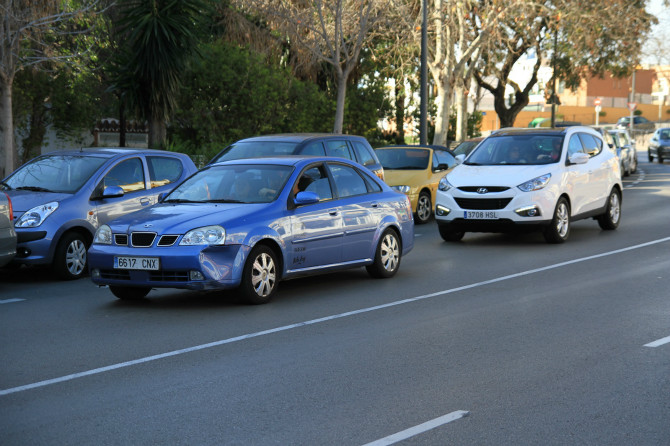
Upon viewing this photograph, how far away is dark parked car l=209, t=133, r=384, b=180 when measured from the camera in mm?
15094

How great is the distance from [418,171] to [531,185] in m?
5.77

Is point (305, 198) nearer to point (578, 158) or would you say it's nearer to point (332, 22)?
point (578, 158)

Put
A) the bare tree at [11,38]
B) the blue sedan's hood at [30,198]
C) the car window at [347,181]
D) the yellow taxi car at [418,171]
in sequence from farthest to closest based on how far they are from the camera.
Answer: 1. the yellow taxi car at [418,171]
2. the bare tree at [11,38]
3. the blue sedan's hood at [30,198]
4. the car window at [347,181]

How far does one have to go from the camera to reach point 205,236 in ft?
31.0

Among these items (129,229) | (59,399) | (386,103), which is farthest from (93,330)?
(386,103)

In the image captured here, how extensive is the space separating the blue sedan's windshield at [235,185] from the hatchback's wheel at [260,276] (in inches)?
29.0

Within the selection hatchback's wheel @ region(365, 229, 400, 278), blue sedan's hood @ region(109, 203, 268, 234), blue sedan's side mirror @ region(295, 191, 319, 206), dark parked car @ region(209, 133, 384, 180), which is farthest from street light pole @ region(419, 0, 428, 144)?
blue sedan's hood @ region(109, 203, 268, 234)

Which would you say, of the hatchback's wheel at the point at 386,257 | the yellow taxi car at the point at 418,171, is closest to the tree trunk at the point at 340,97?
the yellow taxi car at the point at 418,171

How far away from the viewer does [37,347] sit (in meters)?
7.83

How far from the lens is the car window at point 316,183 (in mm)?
10727

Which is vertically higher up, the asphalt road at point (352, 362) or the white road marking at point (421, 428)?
the white road marking at point (421, 428)

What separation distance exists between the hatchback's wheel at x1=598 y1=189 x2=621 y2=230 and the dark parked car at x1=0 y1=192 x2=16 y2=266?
1022 centimetres

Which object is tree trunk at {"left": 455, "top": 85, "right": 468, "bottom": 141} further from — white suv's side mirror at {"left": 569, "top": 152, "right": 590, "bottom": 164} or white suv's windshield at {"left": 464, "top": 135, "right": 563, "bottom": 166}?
white suv's side mirror at {"left": 569, "top": 152, "right": 590, "bottom": 164}

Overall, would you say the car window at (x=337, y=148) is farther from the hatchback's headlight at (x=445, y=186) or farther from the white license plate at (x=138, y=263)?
the white license plate at (x=138, y=263)
